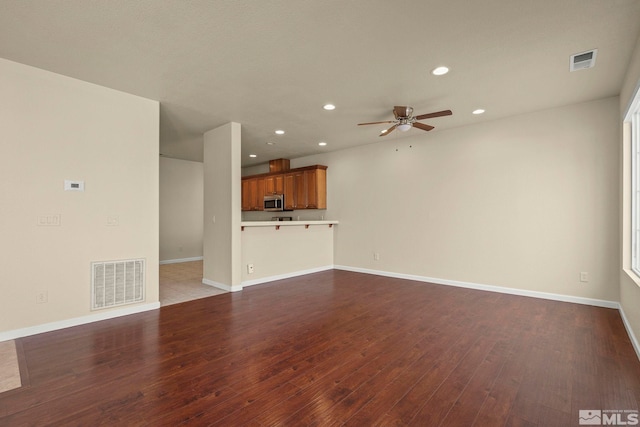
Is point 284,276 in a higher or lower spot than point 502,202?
lower

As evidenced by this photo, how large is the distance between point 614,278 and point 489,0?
13.3 ft

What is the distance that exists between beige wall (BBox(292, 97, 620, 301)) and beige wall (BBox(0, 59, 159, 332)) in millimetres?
4243

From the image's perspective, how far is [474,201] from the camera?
508 centimetres

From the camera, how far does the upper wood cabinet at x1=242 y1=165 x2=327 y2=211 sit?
7141 mm

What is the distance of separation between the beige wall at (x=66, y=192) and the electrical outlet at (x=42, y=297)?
3 cm

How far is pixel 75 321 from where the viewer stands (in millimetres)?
3426

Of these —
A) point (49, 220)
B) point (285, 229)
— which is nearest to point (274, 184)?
point (285, 229)

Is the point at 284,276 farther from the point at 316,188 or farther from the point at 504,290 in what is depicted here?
the point at 504,290

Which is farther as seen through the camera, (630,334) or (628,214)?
(628,214)

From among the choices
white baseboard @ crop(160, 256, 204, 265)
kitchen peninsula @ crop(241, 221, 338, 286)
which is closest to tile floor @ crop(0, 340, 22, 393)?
kitchen peninsula @ crop(241, 221, 338, 286)

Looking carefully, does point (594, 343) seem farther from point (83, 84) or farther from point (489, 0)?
point (83, 84)

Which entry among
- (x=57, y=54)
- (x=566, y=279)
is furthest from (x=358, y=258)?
(x=57, y=54)
